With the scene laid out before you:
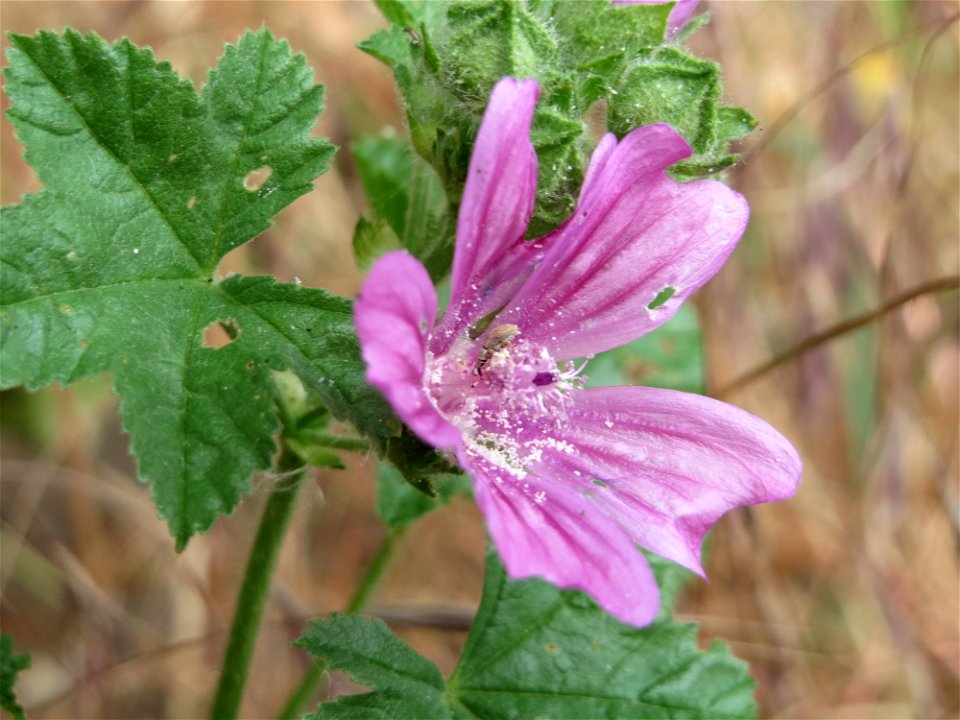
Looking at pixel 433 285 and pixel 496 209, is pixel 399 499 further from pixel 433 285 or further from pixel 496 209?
pixel 496 209

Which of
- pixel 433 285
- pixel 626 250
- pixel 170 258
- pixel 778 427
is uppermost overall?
pixel 170 258

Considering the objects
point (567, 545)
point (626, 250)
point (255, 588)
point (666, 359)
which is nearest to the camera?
point (567, 545)

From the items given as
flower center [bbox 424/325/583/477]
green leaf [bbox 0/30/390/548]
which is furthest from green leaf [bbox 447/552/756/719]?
green leaf [bbox 0/30/390/548]

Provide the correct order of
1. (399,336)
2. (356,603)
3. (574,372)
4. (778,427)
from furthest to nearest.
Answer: (778,427), (356,603), (574,372), (399,336)

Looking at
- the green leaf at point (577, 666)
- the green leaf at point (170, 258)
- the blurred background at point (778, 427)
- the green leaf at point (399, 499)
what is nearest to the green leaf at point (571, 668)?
the green leaf at point (577, 666)

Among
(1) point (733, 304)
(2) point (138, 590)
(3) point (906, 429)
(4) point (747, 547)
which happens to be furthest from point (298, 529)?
(3) point (906, 429)

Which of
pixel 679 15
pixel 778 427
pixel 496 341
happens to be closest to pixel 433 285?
pixel 496 341

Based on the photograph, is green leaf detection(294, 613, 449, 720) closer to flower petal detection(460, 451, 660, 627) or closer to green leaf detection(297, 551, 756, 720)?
green leaf detection(297, 551, 756, 720)

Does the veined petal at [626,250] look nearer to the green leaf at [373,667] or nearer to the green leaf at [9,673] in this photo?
the green leaf at [373,667]
